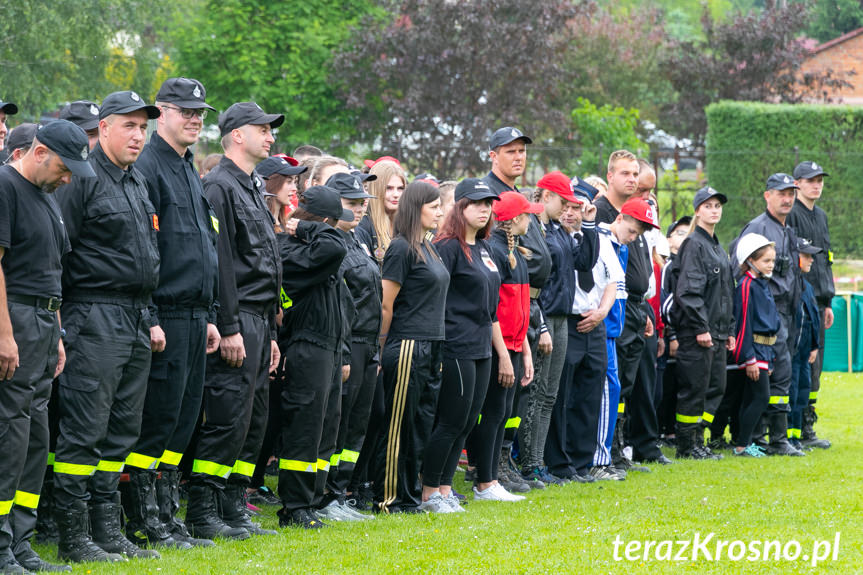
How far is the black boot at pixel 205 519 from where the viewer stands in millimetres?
7273

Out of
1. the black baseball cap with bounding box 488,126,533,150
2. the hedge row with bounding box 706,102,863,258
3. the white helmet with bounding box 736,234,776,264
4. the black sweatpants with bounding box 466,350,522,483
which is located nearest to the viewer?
the black sweatpants with bounding box 466,350,522,483

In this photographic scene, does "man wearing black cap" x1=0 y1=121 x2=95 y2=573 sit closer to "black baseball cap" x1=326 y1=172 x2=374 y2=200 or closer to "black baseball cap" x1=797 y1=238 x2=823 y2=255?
"black baseball cap" x1=326 y1=172 x2=374 y2=200

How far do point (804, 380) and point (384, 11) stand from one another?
18.2 metres

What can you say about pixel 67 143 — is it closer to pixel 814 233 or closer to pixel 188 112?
pixel 188 112

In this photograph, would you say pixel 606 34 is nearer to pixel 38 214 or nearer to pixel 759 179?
pixel 759 179

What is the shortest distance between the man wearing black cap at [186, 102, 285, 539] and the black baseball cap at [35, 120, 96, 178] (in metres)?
1.23

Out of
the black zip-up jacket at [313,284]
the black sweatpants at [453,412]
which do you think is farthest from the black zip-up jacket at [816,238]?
the black zip-up jacket at [313,284]

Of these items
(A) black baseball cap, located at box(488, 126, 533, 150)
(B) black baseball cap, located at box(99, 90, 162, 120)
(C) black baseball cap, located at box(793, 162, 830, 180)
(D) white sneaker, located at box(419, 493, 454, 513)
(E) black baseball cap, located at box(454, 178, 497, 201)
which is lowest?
(D) white sneaker, located at box(419, 493, 454, 513)

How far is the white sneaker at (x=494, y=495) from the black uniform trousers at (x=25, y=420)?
3.86 meters

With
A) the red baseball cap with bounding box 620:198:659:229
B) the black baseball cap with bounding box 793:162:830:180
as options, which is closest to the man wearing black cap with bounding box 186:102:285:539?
the red baseball cap with bounding box 620:198:659:229

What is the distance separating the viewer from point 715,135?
2803cm

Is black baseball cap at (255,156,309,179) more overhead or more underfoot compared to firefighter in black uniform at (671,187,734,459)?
more overhead

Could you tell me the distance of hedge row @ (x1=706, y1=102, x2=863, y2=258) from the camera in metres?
26.4

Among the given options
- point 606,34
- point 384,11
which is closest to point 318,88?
point 384,11
